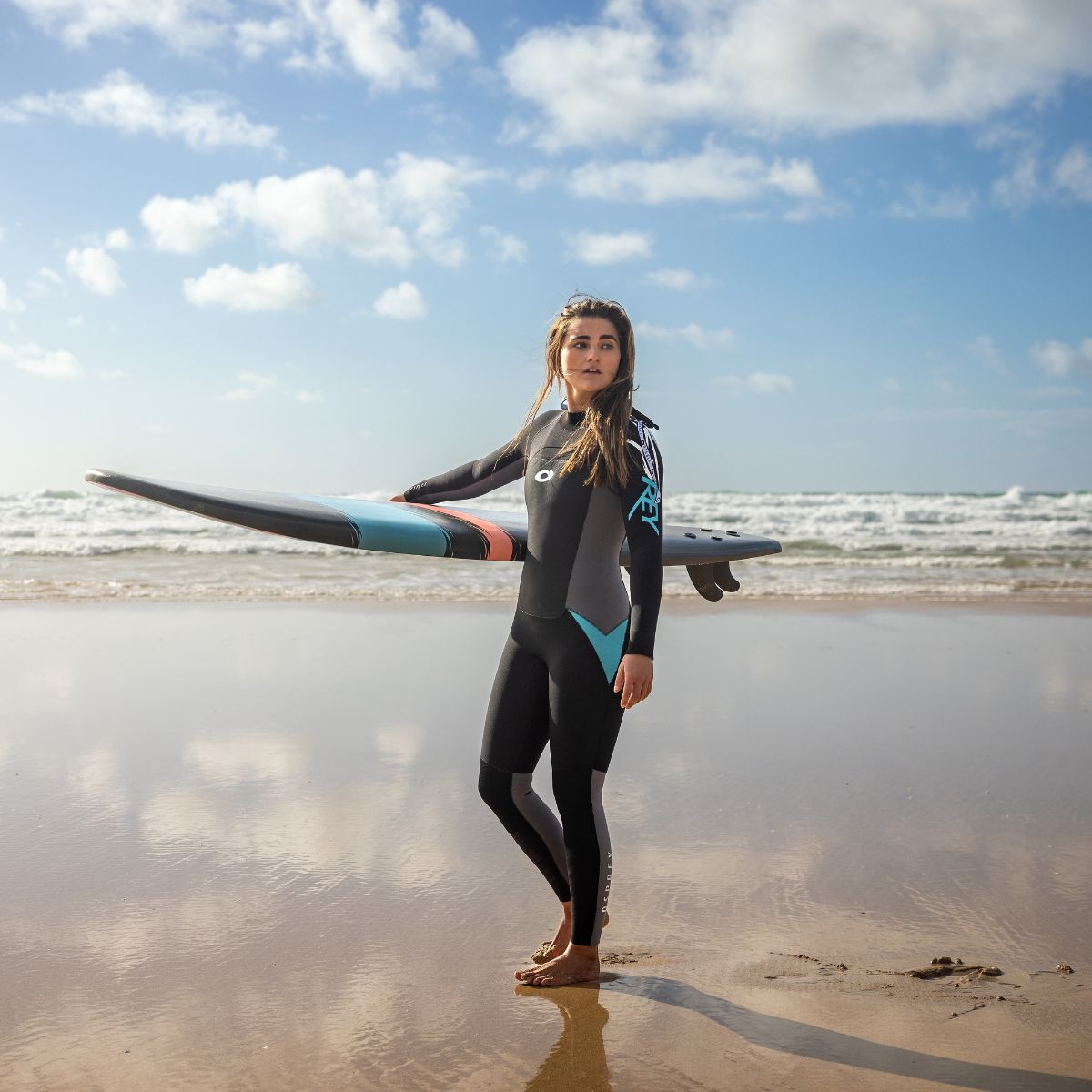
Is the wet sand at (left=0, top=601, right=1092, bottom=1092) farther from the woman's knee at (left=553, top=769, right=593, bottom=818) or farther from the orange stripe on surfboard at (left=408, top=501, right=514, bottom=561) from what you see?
the orange stripe on surfboard at (left=408, top=501, right=514, bottom=561)

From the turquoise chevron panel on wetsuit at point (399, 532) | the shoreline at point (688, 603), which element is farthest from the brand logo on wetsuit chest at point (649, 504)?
the shoreline at point (688, 603)

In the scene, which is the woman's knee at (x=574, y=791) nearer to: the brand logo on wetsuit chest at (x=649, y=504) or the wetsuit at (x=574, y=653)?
the wetsuit at (x=574, y=653)

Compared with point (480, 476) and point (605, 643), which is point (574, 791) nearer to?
point (605, 643)

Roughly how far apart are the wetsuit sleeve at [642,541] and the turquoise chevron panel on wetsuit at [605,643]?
1.3 inches

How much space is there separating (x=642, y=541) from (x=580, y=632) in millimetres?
258

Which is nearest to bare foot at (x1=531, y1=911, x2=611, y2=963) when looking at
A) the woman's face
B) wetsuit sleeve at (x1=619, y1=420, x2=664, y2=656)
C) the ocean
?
wetsuit sleeve at (x1=619, y1=420, x2=664, y2=656)

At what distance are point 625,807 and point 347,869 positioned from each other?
1052 millimetres

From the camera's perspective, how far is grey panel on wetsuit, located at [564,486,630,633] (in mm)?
2340

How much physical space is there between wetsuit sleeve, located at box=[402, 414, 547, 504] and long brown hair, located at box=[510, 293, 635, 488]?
21 cm

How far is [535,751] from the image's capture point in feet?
7.93

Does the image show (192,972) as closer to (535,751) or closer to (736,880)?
(535,751)

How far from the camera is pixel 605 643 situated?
2.33 metres

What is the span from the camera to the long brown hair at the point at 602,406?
2311mm

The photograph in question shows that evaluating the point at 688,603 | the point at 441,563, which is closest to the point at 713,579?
the point at 688,603
